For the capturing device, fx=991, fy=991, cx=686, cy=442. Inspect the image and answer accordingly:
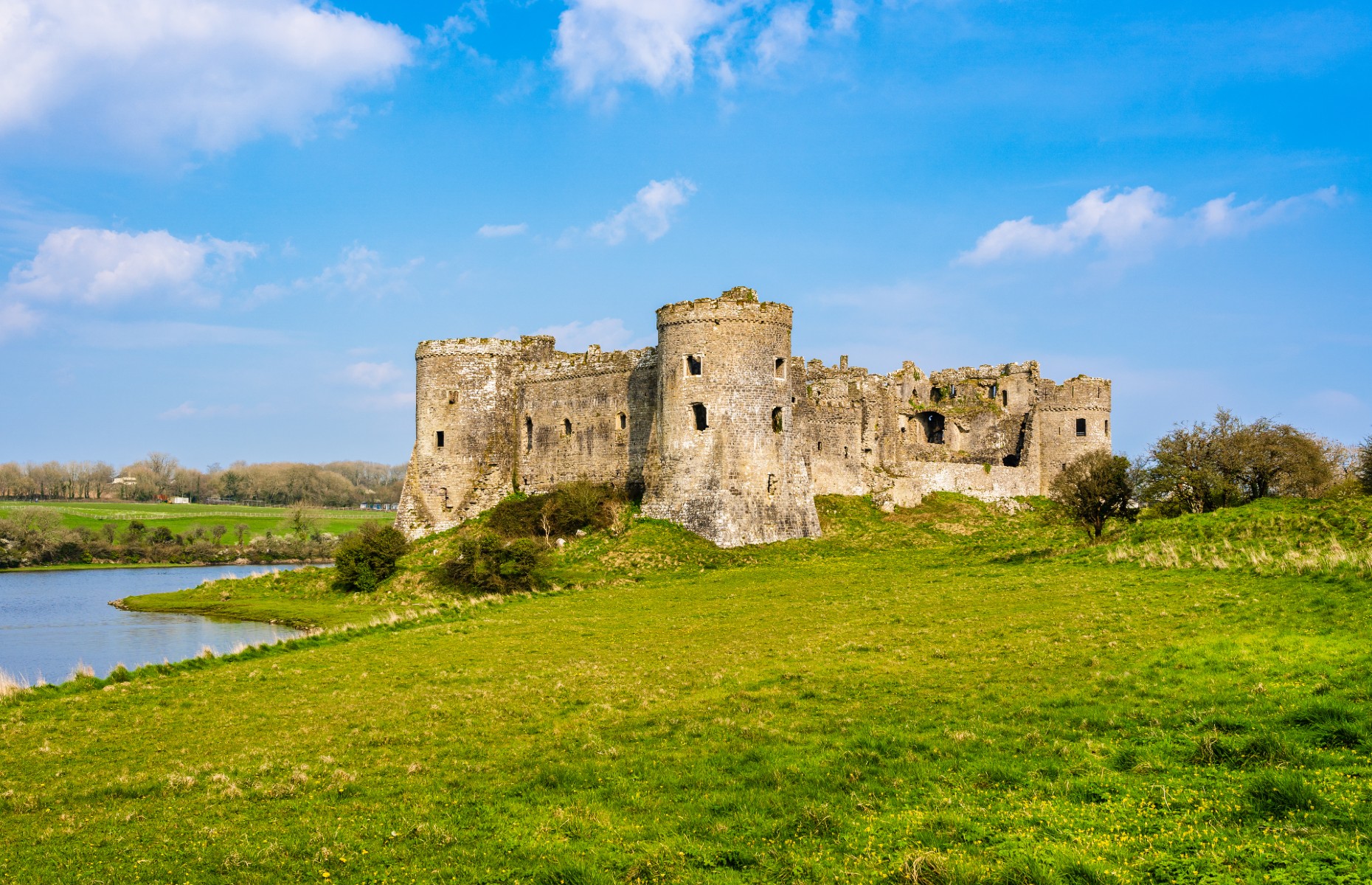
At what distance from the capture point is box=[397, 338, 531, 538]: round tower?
43.9 metres

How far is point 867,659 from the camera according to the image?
52.4 ft

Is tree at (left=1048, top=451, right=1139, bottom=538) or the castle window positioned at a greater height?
the castle window

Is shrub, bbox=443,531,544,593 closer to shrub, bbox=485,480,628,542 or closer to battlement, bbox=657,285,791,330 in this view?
shrub, bbox=485,480,628,542

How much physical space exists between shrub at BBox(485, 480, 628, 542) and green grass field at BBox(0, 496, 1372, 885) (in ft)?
50.2

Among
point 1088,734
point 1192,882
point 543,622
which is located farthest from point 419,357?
point 1192,882

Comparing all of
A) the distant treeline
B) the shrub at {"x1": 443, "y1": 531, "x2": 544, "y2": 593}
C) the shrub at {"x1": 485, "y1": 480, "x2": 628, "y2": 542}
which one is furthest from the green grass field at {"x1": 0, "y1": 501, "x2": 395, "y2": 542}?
the shrub at {"x1": 443, "y1": 531, "x2": 544, "y2": 593}

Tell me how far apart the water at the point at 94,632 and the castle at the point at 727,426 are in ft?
37.6

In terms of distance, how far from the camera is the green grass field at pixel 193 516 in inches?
3792

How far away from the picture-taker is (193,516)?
11544 cm

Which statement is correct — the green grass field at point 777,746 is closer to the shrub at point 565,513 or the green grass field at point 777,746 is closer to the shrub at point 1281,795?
the shrub at point 1281,795

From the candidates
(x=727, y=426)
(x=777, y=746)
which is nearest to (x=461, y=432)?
(x=727, y=426)

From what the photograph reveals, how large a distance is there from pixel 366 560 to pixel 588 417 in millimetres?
10625

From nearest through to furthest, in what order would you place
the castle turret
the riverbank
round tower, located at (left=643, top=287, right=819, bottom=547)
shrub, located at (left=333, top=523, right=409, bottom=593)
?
round tower, located at (left=643, top=287, right=819, bottom=547)
shrub, located at (left=333, top=523, right=409, bottom=593)
the castle turret
the riverbank

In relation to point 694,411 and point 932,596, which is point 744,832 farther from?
point 694,411
